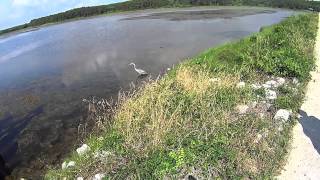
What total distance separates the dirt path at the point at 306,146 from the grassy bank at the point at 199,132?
230 millimetres

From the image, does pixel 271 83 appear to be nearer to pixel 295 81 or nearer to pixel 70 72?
pixel 295 81

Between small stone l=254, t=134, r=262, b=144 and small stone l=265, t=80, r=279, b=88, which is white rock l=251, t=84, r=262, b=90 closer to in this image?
small stone l=265, t=80, r=279, b=88

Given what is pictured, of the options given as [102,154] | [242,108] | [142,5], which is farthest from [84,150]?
[142,5]

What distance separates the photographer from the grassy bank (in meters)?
9.84

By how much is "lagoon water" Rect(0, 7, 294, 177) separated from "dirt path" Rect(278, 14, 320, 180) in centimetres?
708

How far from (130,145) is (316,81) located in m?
8.16

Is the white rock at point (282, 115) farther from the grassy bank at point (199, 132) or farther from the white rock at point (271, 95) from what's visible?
the white rock at point (271, 95)

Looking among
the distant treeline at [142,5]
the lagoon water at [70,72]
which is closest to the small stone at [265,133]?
the lagoon water at [70,72]

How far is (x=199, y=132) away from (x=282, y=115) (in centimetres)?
267

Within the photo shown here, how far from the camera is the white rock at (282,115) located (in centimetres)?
1199

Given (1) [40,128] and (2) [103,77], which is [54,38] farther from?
(1) [40,128]

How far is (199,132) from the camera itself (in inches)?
432

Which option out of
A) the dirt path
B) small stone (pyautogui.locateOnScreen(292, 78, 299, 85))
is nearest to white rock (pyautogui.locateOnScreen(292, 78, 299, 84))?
small stone (pyautogui.locateOnScreen(292, 78, 299, 85))

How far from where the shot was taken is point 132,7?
80312 millimetres
